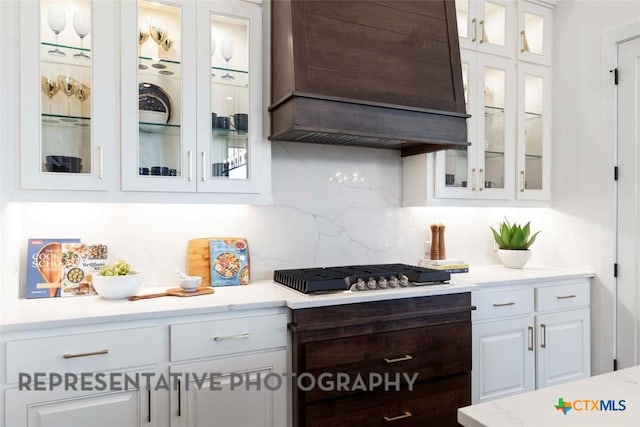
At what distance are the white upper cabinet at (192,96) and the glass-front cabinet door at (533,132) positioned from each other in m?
1.77

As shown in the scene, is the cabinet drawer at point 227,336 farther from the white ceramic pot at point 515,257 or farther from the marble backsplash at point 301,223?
the white ceramic pot at point 515,257

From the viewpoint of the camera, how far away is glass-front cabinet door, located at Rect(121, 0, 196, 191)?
187cm

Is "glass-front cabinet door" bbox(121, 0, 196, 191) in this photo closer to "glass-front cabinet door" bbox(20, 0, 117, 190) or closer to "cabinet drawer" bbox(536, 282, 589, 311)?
"glass-front cabinet door" bbox(20, 0, 117, 190)

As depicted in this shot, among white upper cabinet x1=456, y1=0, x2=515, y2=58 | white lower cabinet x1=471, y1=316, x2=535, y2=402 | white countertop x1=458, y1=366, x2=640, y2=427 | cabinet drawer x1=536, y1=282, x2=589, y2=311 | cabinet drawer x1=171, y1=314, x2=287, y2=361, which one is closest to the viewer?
white countertop x1=458, y1=366, x2=640, y2=427

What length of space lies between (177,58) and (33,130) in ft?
2.19

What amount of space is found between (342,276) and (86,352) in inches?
42.3

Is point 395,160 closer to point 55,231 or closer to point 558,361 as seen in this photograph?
point 558,361

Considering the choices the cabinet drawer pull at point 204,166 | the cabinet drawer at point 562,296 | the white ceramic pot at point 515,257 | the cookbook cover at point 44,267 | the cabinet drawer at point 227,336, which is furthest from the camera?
the white ceramic pot at point 515,257

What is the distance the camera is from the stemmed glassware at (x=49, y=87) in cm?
175

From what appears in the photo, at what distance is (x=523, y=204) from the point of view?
289cm

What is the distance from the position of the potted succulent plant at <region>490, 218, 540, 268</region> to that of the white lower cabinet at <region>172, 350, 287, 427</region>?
70.4 inches

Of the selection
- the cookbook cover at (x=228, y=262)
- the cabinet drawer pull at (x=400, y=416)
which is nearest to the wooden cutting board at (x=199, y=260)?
the cookbook cover at (x=228, y=262)

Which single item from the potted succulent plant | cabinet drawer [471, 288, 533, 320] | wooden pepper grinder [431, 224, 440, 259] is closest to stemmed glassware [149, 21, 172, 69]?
wooden pepper grinder [431, 224, 440, 259]

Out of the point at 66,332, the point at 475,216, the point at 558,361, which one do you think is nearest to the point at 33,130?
the point at 66,332
